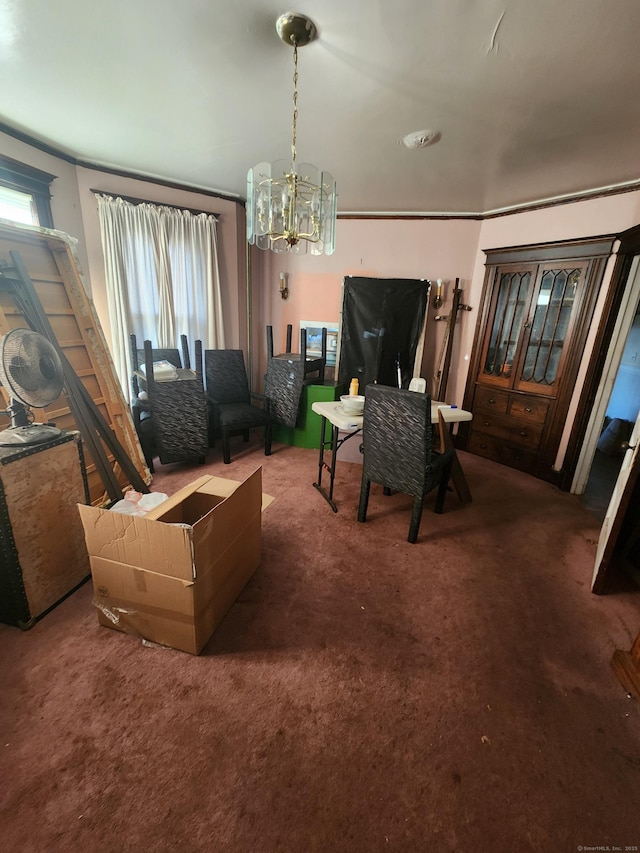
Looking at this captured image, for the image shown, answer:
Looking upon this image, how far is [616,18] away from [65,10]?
210 cm

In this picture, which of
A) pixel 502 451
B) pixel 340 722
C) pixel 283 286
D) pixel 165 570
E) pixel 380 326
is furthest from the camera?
pixel 283 286

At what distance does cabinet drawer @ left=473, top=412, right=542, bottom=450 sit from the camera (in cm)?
330

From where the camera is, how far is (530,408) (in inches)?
130

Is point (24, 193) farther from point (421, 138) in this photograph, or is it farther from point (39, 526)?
point (421, 138)

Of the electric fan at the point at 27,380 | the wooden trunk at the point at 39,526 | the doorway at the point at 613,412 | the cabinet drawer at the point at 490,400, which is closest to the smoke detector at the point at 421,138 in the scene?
the doorway at the point at 613,412

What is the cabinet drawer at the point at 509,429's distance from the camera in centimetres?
330

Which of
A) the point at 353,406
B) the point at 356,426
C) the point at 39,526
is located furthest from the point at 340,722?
the point at 353,406

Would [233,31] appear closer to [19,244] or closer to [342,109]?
[342,109]

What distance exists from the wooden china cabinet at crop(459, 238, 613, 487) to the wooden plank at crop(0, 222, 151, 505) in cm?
342

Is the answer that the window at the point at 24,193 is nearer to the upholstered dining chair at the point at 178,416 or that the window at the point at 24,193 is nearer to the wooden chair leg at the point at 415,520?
the upholstered dining chair at the point at 178,416

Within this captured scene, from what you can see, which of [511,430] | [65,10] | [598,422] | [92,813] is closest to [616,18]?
[65,10]

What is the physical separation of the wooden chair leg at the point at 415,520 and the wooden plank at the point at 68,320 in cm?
206

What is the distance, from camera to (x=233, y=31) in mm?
1418

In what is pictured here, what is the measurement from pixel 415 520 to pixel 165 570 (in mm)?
1517
